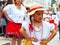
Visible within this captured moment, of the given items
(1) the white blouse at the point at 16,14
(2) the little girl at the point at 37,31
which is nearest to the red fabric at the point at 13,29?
(1) the white blouse at the point at 16,14

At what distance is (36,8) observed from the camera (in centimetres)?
365

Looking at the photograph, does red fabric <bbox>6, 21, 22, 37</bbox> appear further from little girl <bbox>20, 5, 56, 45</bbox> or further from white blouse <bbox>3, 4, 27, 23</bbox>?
little girl <bbox>20, 5, 56, 45</bbox>

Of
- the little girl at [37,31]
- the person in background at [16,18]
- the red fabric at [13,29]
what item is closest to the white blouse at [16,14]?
the person in background at [16,18]

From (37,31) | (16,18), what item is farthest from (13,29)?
(37,31)

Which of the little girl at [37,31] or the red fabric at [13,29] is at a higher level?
the little girl at [37,31]

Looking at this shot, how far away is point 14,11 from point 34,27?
2475 mm

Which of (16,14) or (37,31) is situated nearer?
(37,31)

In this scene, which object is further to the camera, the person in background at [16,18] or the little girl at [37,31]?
the person in background at [16,18]

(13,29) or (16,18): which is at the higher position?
(16,18)

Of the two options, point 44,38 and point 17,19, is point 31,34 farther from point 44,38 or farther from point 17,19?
point 17,19

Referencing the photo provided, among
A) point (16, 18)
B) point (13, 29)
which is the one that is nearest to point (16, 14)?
point (16, 18)

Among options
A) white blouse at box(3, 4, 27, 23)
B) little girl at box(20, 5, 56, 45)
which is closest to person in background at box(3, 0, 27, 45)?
white blouse at box(3, 4, 27, 23)

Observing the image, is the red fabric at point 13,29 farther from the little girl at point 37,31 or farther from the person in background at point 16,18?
the little girl at point 37,31

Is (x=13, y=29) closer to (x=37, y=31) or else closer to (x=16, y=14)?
(x=16, y=14)
